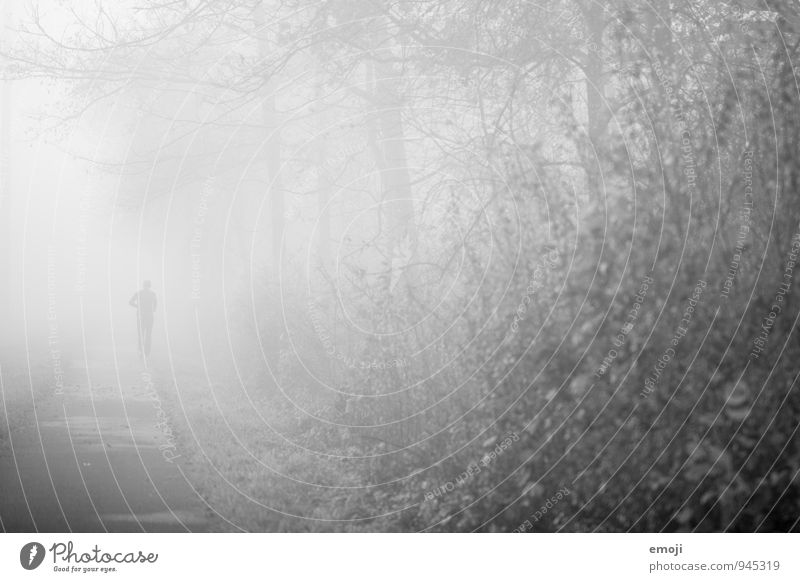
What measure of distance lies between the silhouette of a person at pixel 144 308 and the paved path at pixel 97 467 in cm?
64

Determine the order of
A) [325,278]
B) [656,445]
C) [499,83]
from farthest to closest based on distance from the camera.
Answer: [325,278] → [499,83] → [656,445]

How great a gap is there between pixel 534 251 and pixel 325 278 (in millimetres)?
4539

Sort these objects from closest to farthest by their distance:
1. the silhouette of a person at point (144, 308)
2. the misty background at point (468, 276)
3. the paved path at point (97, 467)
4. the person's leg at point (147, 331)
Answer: the misty background at point (468, 276) → the paved path at point (97, 467) → the person's leg at point (147, 331) → the silhouette of a person at point (144, 308)

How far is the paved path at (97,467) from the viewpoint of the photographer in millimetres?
6719

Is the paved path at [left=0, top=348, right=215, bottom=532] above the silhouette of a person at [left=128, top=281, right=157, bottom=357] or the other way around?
the other way around

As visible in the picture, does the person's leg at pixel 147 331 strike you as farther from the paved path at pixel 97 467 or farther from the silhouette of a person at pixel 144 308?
the paved path at pixel 97 467

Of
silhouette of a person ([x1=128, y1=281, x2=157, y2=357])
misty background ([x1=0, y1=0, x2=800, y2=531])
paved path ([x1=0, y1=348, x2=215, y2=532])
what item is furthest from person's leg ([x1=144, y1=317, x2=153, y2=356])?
paved path ([x1=0, y1=348, x2=215, y2=532])

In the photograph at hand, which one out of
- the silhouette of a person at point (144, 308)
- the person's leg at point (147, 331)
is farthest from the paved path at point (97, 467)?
the silhouette of a person at point (144, 308)

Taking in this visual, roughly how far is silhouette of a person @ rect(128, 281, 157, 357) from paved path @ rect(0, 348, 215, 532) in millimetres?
639

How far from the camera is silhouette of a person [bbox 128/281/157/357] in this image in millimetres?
9807

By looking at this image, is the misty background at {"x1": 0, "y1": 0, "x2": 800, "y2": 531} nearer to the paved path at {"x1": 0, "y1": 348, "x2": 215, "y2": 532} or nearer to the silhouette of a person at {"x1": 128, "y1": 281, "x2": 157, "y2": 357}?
the paved path at {"x1": 0, "y1": 348, "x2": 215, "y2": 532}

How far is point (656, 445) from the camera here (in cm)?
591
